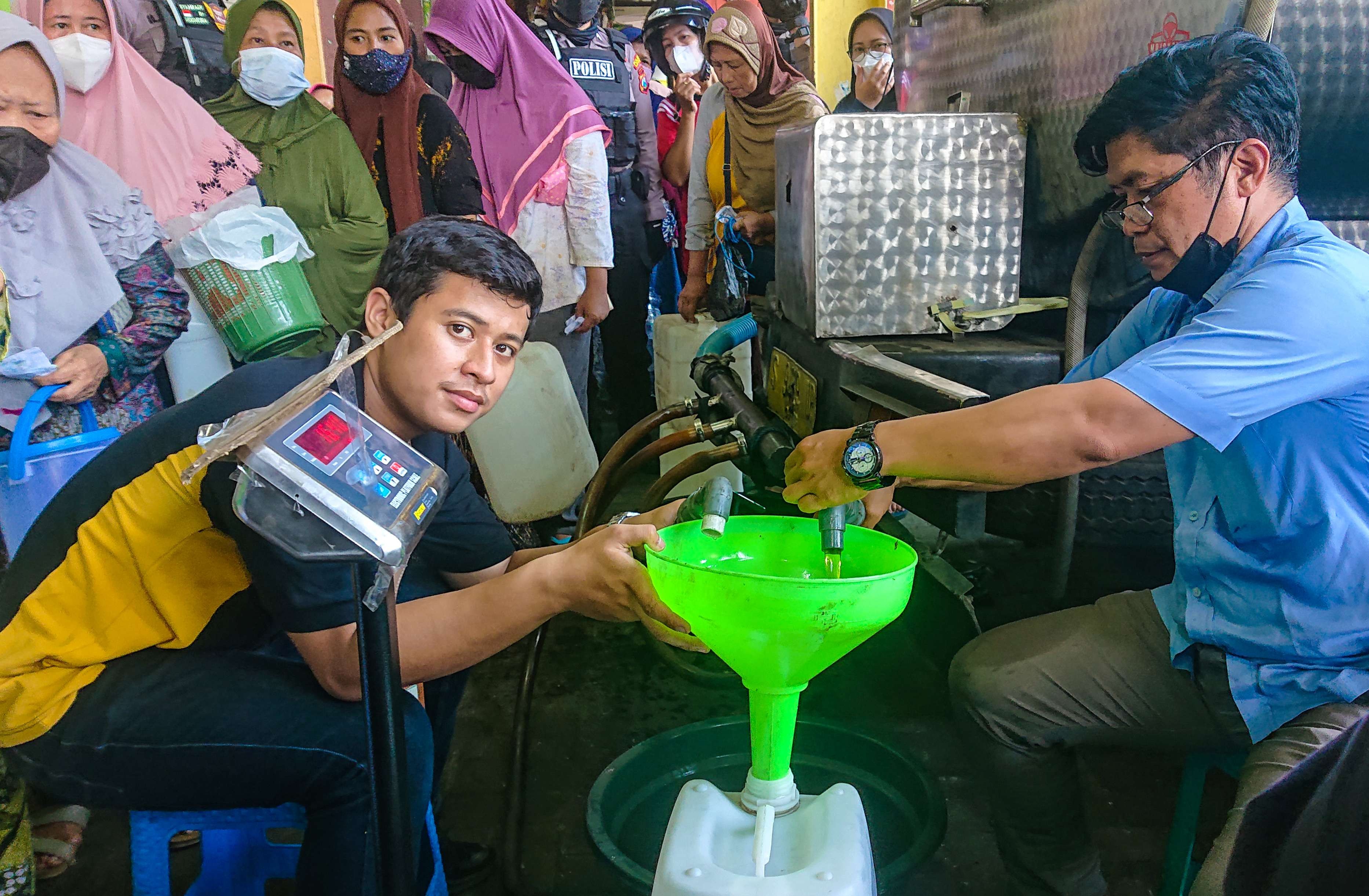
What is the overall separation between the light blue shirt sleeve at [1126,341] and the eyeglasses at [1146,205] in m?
0.16

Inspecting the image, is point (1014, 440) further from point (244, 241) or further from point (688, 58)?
point (688, 58)

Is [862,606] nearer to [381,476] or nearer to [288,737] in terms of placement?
[381,476]

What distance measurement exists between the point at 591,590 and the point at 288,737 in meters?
0.49

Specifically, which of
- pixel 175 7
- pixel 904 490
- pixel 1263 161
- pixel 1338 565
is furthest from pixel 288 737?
pixel 175 7

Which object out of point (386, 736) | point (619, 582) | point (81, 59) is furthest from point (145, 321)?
point (386, 736)

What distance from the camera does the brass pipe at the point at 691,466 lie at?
6.66 ft

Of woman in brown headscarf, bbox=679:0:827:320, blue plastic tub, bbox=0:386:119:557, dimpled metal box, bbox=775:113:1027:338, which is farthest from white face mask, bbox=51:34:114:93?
dimpled metal box, bbox=775:113:1027:338

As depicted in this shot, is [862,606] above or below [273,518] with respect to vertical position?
below

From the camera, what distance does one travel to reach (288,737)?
3.98 feet

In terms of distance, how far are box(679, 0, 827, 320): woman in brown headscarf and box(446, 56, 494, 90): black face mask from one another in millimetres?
879

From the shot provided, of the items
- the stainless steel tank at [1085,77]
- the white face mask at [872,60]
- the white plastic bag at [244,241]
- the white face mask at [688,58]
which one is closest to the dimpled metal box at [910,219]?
the stainless steel tank at [1085,77]

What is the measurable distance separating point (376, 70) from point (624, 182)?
4.76 ft

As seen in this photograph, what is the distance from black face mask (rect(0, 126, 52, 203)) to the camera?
216 centimetres

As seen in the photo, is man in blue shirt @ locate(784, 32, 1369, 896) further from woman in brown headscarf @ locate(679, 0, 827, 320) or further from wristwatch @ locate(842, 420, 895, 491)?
woman in brown headscarf @ locate(679, 0, 827, 320)
